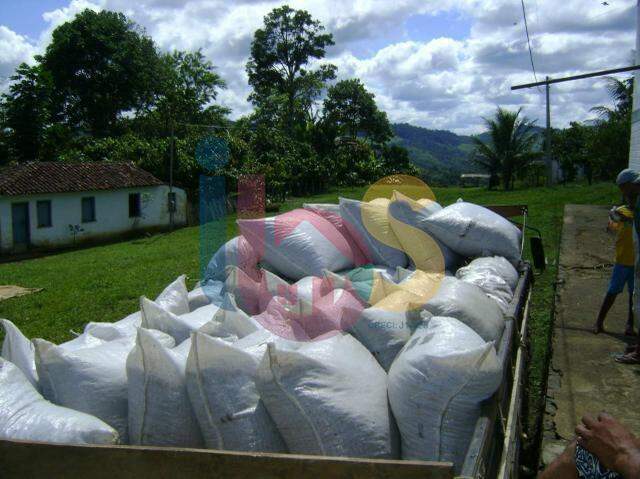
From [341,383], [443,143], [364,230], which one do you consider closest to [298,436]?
[341,383]

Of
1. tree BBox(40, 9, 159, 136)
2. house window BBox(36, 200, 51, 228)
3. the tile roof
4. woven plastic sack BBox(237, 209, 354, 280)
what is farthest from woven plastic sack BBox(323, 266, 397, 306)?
tree BBox(40, 9, 159, 136)

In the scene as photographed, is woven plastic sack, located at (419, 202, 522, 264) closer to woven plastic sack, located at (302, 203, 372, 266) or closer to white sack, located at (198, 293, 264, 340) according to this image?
woven plastic sack, located at (302, 203, 372, 266)

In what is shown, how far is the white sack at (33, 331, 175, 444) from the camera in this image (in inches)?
88.4

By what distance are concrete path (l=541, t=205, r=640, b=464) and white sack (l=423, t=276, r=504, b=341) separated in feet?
2.16

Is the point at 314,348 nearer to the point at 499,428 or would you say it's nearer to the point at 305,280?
the point at 499,428

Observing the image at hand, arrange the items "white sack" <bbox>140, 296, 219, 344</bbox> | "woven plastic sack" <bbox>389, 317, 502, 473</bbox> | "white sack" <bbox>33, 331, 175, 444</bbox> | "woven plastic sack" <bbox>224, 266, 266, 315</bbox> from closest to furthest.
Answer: "woven plastic sack" <bbox>389, 317, 502, 473</bbox>
"white sack" <bbox>33, 331, 175, 444</bbox>
"white sack" <bbox>140, 296, 219, 344</bbox>
"woven plastic sack" <bbox>224, 266, 266, 315</bbox>

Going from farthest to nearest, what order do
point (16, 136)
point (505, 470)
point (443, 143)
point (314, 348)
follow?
1. point (443, 143)
2. point (16, 136)
3. point (314, 348)
4. point (505, 470)

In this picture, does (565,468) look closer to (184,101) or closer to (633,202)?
(633,202)

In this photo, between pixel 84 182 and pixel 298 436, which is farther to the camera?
pixel 84 182

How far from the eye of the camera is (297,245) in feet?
13.8

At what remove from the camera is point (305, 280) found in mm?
3803

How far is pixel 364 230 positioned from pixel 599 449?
2.69 m

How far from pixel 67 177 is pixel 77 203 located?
0.76 m

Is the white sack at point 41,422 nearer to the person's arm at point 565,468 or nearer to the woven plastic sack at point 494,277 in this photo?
the person's arm at point 565,468
